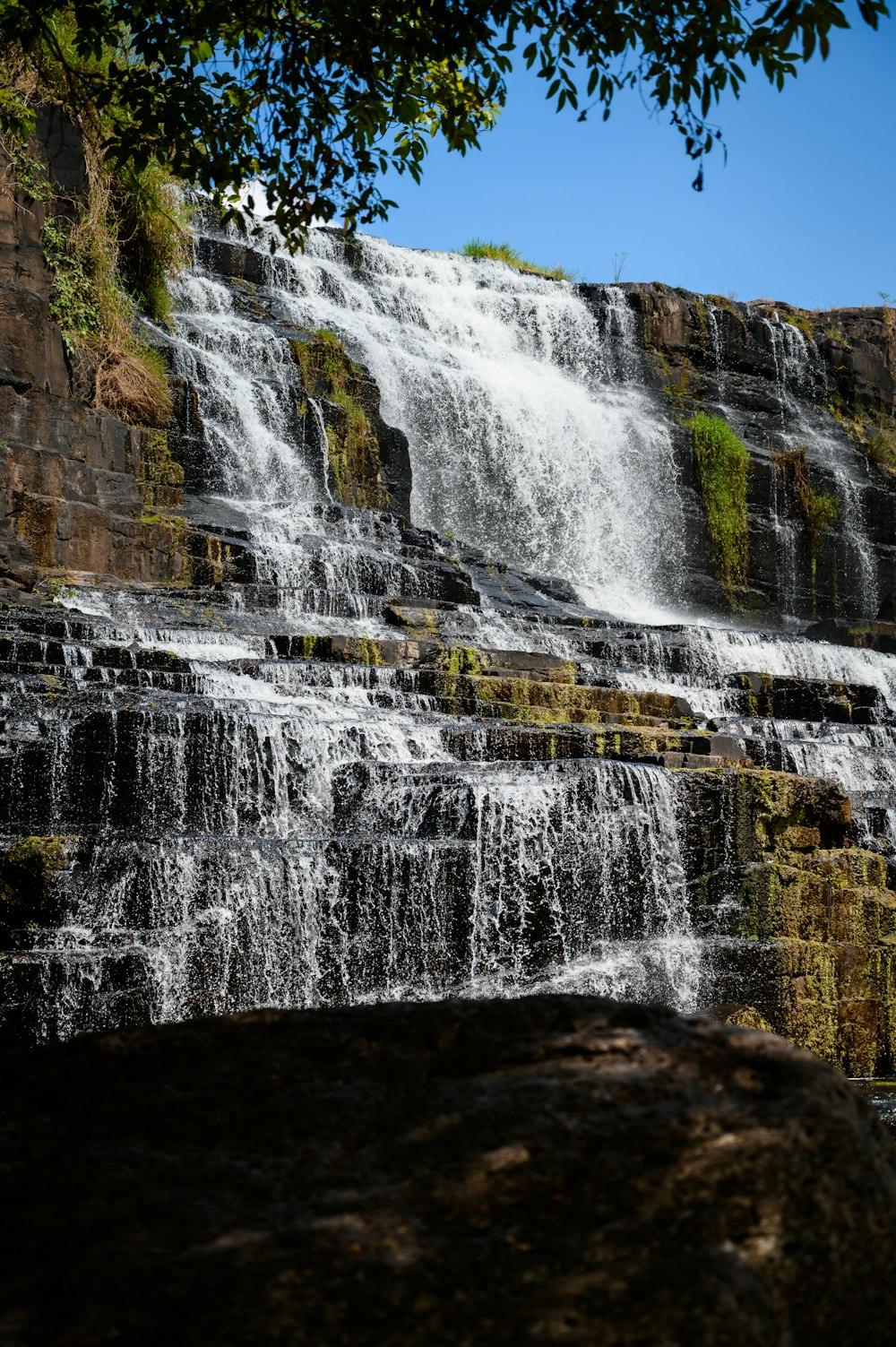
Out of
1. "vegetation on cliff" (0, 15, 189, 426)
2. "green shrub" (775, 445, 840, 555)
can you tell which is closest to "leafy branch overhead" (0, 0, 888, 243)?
"vegetation on cliff" (0, 15, 189, 426)

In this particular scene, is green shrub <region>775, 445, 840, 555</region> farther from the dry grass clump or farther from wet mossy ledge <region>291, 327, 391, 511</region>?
the dry grass clump

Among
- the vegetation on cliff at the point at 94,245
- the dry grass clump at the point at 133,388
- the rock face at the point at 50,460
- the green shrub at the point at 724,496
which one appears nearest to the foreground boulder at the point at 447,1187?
the rock face at the point at 50,460

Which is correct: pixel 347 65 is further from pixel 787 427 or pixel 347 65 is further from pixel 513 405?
pixel 787 427

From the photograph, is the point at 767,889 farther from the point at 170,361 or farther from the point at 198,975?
the point at 170,361

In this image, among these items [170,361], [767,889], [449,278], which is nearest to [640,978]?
[767,889]

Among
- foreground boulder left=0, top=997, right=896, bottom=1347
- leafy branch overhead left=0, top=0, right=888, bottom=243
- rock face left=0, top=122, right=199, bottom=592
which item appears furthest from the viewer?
rock face left=0, top=122, right=199, bottom=592

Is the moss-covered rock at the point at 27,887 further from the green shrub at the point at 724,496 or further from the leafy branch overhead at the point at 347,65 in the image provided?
the green shrub at the point at 724,496

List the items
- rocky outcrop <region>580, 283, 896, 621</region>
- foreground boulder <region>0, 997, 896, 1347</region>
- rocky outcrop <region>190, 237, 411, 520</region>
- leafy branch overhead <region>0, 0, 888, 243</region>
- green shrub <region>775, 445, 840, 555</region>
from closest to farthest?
foreground boulder <region>0, 997, 896, 1347</region> → leafy branch overhead <region>0, 0, 888, 243</region> → rocky outcrop <region>190, 237, 411, 520</region> → rocky outcrop <region>580, 283, 896, 621</region> → green shrub <region>775, 445, 840, 555</region>

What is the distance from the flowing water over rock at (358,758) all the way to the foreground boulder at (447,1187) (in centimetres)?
460

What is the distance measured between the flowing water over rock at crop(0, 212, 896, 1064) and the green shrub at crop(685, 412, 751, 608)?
15.9ft

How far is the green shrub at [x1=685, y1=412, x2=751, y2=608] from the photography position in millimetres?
23859

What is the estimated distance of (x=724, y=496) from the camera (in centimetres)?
2406

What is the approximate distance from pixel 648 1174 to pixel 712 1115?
0.17 m

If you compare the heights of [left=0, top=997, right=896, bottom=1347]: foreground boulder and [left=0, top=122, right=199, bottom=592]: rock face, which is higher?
[left=0, top=122, right=199, bottom=592]: rock face
